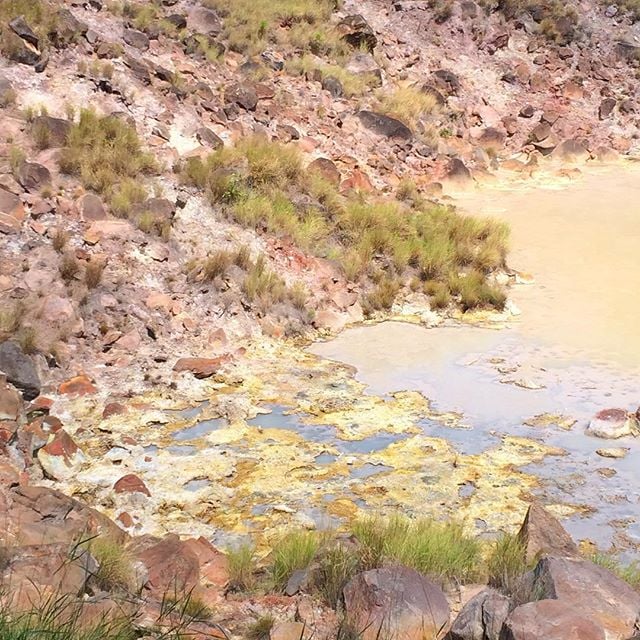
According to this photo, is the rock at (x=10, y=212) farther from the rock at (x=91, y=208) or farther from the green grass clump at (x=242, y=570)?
the green grass clump at (x=242, y=570)

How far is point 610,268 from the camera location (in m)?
10.5

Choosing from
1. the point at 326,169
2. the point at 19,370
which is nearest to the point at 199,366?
the point at 19,370

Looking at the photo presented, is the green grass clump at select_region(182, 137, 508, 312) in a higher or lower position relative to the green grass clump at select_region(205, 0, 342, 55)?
lower

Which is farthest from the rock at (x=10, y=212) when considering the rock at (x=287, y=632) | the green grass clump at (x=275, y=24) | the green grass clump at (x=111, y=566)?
the green grass clump at (x=275, y=24)

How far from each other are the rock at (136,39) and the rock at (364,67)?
17.6 feet

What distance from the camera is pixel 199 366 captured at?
24.5 feet

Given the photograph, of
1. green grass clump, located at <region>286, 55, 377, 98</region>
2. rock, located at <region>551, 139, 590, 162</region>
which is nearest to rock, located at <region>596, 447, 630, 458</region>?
green grass clump, located at <region>286, 55, 377, 98</region>

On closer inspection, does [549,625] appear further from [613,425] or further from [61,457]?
[61,457]

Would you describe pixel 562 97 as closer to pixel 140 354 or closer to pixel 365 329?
pixel 365 329

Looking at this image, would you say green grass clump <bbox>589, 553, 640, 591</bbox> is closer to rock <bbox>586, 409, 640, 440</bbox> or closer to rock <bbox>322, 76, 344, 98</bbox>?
rock <bbox>586, 409, 640, 440</bbox>

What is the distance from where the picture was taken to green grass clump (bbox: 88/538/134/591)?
3859 mm

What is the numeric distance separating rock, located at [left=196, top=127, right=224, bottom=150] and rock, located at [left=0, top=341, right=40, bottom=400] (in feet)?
19.9

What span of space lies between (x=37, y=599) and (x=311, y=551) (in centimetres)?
158

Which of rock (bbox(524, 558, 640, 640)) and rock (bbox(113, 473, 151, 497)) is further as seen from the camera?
rock (bbox(113, 473, 151, 497))
